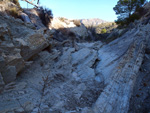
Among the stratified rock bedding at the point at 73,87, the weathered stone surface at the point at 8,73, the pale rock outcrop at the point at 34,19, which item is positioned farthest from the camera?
the pale rock outcrop at the point at 34,19

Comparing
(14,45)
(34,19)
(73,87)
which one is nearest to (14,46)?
(14,45)

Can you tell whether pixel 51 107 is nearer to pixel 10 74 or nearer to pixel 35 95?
pixel 35 95

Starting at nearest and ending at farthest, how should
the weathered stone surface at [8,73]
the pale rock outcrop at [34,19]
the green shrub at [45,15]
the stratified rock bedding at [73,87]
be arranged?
the stratified rock bedding at [73,87] < the weathered stone surface at [8,73] < the pale rock outcrop at [34,19] < the green shrub at [45,15]

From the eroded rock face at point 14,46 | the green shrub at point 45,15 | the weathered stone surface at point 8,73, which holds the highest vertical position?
the green shrub at point 45,15

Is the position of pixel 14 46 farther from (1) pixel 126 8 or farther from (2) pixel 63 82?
(1) pixel 126 8

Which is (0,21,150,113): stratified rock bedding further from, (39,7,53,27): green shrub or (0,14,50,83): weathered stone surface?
(39,7,53,27): green shrub

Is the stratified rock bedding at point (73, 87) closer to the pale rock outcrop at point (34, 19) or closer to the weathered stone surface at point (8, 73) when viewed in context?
the weathered stone surface at point (8, 73)

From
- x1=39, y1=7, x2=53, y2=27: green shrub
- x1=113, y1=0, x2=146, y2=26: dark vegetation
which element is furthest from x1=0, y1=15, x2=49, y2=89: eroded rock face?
x1=113, y1=0, x2=146, y2=26: dark vegetation

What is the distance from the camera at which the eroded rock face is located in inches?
108

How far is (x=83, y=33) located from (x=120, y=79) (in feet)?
52.9

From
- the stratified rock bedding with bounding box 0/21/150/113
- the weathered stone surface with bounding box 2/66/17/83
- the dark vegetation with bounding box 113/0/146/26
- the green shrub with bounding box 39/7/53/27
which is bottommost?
the stratified rock bedding with bounding box 0/21/150/113

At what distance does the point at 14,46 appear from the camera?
312cm

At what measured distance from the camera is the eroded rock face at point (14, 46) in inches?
108

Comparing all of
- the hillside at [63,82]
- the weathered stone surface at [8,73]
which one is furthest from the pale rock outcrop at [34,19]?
the weathered stone surface at [8,73]
